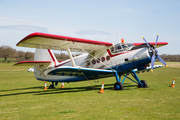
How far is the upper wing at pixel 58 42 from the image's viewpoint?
11.4 metres

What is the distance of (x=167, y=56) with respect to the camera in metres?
121

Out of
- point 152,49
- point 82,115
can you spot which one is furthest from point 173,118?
point 152,49

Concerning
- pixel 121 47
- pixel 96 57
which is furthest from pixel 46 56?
pixel 121 47

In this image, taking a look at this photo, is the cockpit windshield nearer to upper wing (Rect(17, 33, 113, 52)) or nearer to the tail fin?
upper wing (Rect(17, 33, 113, 52))

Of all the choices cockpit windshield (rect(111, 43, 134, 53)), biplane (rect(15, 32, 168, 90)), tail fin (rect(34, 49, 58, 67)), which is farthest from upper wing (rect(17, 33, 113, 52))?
tail fin (rect(34, 49, 58, 67))

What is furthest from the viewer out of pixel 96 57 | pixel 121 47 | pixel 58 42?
pixel 96 57

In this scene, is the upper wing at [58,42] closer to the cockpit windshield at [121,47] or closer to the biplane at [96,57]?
the biplane at [96,57]

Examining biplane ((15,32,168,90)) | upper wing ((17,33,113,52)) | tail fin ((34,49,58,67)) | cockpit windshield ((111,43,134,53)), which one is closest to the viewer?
upper wing ((17,33,113,52))

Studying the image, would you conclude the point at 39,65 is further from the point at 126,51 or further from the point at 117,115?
the point at 117,115

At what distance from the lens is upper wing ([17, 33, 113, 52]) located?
1136 cm

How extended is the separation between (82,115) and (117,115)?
3.79ft

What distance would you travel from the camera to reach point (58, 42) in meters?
12.8

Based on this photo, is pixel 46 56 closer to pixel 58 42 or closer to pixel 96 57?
pixel 58 42

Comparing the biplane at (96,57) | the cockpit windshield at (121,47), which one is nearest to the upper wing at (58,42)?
the biplane at (96,57)
